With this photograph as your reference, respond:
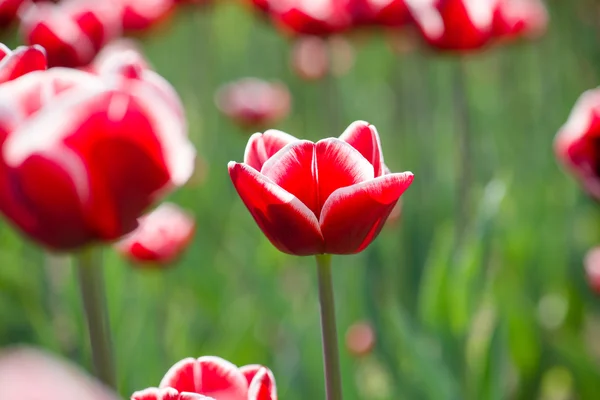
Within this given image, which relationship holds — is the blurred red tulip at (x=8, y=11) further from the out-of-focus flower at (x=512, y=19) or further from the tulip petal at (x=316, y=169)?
the out-of-focus flower at (x=512, y=19)

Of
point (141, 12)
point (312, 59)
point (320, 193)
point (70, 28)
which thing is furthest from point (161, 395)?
point (312, 59)

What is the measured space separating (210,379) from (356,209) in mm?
109

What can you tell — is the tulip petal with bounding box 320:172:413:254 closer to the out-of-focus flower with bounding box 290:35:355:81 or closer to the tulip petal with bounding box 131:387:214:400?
the tulip petal with bounding box 131:387:214:400

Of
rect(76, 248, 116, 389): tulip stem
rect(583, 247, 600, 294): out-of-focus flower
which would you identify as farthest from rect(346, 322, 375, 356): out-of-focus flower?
rect(76, 248, 116, 389): tulip stem

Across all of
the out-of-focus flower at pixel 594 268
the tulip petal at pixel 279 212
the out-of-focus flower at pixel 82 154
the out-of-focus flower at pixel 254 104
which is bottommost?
the out-of-focus flower at pixel 594 268

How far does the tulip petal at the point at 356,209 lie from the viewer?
0.38m

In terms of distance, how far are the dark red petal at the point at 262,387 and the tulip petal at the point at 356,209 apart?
80 mm

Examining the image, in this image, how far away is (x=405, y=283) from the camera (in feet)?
4.24

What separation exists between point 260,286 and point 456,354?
399 millimetres

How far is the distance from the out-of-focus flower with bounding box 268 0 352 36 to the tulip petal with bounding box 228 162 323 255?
68 centimetres

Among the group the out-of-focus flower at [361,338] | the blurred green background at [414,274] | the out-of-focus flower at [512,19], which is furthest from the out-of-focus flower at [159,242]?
the out-of-focus flower at [512,19]

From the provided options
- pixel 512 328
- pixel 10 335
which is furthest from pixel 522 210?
Result: pixel 10 335

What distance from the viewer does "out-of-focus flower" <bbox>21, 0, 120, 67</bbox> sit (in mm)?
627

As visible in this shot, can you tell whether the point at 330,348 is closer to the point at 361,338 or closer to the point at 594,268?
the point at 361,338
